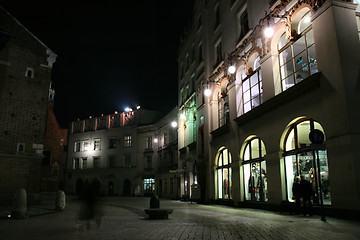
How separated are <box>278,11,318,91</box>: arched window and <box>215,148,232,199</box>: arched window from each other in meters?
8.29

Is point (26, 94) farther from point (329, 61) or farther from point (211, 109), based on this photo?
point (329, 61)

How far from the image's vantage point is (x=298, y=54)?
14703mm

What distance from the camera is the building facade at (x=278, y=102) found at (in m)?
11.4

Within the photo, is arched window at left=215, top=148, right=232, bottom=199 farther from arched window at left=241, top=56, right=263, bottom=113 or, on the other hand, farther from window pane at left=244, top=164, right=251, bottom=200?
arched window at left=241, top=56, right=263, bottom=113

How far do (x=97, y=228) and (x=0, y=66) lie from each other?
2073 centimetres

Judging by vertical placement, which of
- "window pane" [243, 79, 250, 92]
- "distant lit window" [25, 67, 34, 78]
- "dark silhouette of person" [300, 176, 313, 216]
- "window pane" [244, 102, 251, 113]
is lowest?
"dark silhouette of person" [300, 176, 313, 216]

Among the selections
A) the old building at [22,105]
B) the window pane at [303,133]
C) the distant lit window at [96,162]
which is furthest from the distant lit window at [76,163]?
the window pane at [303,133]

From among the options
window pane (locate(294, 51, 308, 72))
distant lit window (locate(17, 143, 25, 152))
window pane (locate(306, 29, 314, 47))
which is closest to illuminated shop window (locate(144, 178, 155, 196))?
distant lit window (locate(17, 143, 25, 152))

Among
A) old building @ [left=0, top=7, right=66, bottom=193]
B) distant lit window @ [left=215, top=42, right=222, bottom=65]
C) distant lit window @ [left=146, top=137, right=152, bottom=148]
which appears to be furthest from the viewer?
distant lit window @ [left=146, top=137, right=152, bottom=148]

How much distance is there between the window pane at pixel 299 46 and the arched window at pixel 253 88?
3.56 m

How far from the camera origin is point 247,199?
19.1 meters

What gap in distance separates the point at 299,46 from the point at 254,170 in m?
7.56

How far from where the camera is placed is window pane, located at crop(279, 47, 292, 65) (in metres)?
15.8

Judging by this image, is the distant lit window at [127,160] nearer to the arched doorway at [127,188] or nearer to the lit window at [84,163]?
the arched doorway at [127,188]
